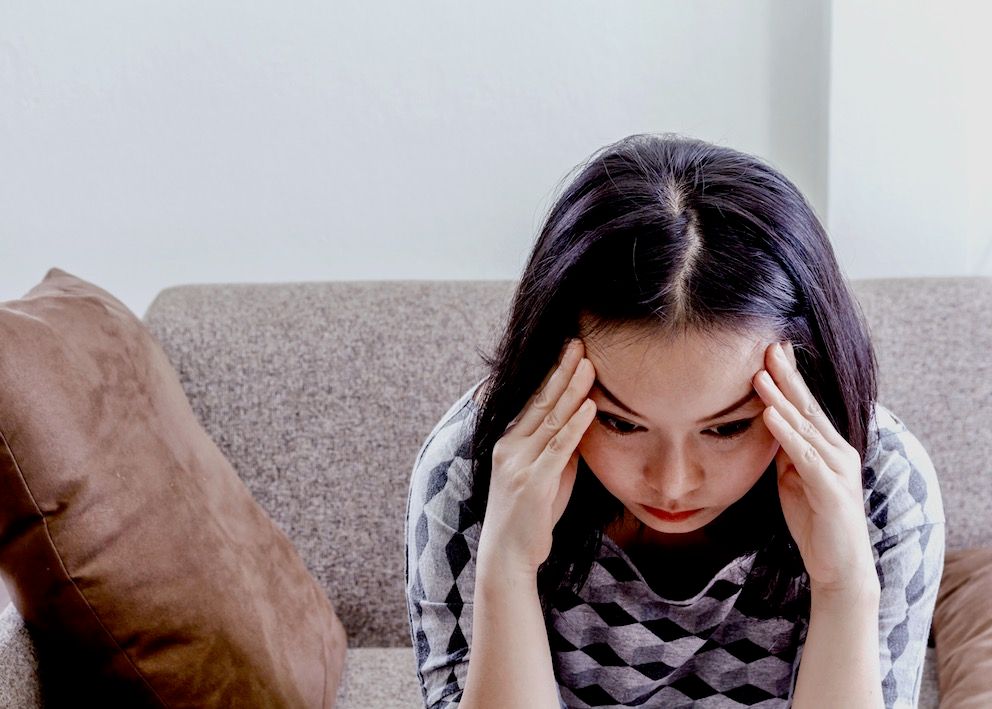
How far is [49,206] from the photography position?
195cm

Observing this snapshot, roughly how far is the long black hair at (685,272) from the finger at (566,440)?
0.06 m

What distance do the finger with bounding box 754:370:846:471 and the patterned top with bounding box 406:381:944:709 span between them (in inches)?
5.8

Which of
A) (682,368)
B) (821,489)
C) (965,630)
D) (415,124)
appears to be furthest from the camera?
(415,124)

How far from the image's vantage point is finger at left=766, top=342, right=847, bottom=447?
0.93 m

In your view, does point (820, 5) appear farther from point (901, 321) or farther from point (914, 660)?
point (914, 660)

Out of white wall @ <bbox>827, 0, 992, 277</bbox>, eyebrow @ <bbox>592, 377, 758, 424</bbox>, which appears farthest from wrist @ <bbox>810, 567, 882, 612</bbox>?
white wall @ <bbox>827, 0, 992, 277</bbox>

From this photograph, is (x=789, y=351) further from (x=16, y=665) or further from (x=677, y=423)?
(x=16, y=665)

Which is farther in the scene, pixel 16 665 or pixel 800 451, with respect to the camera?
pixel 16 665

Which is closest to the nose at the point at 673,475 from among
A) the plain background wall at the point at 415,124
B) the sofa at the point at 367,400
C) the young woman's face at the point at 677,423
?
the young woman's face at the point at 677,423

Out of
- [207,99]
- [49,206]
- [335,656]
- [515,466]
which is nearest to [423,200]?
[207,99]

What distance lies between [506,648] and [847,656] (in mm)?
332

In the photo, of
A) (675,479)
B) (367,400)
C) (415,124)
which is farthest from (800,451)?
(415,124)

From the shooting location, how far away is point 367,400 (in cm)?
161

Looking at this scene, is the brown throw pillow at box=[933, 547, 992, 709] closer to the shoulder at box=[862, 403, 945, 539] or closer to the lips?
the shoulder at box=[862, 403, 945, 539]
